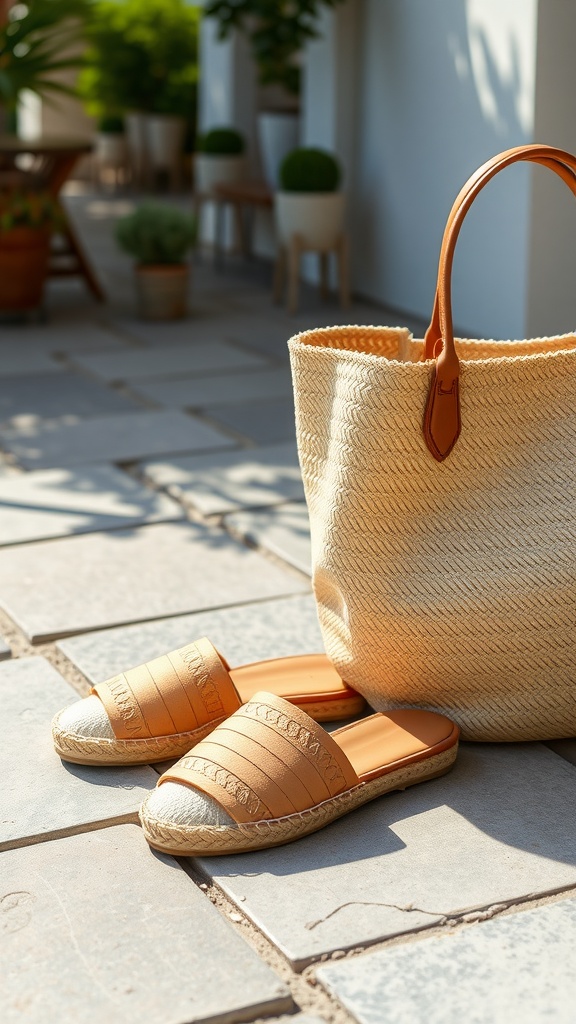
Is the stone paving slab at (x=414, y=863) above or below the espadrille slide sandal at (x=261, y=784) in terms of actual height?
below

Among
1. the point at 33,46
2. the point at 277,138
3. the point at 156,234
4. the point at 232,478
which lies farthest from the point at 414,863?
the point at 277,138

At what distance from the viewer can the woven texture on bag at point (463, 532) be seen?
1.96 m

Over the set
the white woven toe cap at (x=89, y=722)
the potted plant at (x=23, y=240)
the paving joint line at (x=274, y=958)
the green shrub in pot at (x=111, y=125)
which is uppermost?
the green shrub in pot at (x=111, y=125)

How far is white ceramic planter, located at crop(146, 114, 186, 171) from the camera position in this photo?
39.7ft

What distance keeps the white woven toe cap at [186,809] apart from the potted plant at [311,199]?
492 cm

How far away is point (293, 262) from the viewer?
6355 millimetres

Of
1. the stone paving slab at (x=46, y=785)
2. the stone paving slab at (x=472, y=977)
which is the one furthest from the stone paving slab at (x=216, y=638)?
the stone paving slab at (x=472, y=977)

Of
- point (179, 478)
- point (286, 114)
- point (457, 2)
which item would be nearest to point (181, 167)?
point (286, 114)

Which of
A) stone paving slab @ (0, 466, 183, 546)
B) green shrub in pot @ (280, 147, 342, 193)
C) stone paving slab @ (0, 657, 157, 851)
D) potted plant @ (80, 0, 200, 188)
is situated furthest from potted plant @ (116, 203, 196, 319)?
potted plant @ (80, 0, 200, 188)

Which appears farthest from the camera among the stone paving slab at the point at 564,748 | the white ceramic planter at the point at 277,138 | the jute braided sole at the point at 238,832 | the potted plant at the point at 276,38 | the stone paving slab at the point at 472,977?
the white ceramic planter at the point at 277,138

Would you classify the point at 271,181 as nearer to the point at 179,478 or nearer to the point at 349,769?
the point at 179,478

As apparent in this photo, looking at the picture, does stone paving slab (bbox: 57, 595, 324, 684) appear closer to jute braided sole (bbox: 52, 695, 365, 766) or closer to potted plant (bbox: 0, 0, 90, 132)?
jute braided sole (bbox: 52, 695, 365, 766)

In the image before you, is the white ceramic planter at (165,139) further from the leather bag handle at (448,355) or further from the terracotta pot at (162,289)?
the leather bag handle at (448,355)

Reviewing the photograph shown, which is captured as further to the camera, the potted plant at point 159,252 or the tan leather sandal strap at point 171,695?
the potted plant at point 159,252
